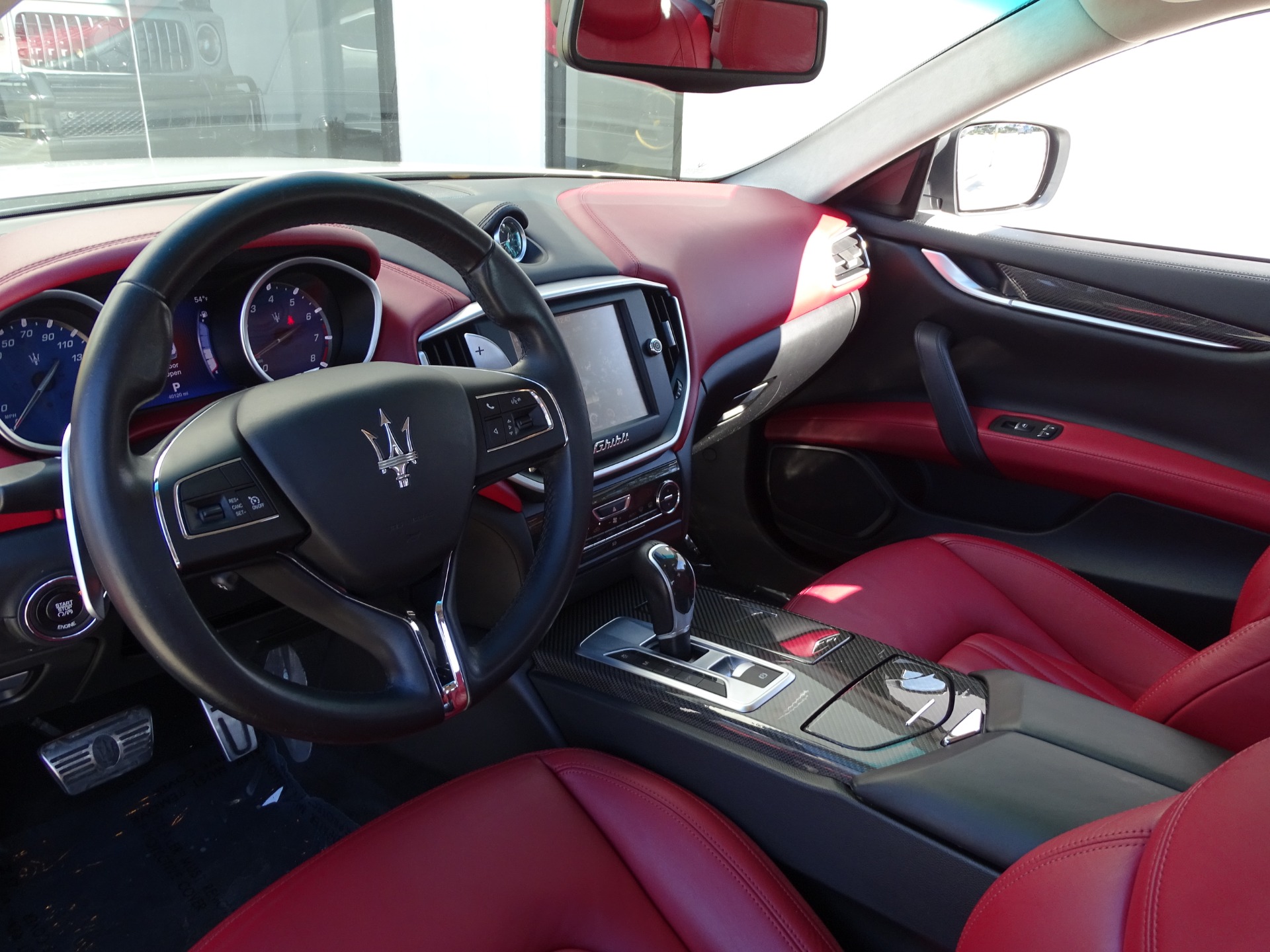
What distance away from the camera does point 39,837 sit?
1576mm

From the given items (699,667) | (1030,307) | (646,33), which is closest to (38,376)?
(699,667)

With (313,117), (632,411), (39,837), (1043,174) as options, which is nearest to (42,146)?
(632,411)

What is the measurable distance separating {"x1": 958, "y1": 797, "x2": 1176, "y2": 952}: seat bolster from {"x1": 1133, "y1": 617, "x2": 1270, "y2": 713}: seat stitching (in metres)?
0.48

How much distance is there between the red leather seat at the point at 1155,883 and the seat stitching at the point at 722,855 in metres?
0.29

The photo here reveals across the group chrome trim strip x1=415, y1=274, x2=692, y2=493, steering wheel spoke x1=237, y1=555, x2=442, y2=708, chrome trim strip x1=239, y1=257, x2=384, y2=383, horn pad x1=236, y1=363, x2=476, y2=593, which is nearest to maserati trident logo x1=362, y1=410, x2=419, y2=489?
horn pad x1=236, y1=363, x2=476, y2=593

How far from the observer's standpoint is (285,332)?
3.85 feet

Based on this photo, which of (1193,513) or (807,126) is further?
(807,126)

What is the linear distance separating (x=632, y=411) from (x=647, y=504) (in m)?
0.15

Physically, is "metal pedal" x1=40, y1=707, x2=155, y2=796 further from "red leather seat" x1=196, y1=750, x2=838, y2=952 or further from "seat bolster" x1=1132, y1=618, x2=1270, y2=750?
"seat bolster" x1=1132, y1=618, x2=1270, y2=750

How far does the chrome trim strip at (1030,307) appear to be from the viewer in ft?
6.14

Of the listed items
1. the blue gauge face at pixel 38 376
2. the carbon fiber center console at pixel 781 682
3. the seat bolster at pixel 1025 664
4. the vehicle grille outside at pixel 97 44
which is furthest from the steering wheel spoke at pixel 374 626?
the vehicle grille outside at pixel 97 44

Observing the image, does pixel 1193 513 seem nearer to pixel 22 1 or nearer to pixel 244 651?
pixel 244 651

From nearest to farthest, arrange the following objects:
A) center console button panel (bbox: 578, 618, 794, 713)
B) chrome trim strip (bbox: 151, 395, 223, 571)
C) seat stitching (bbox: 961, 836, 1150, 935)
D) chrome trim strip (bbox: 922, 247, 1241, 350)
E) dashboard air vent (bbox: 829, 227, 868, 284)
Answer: seat stitching (bbox: 961, 836, 1150, 935), chrome trim strip (bbox: 151, 395, 223, 571), center console button panel (bbox: 578, 618, 794, 713), chrome trim strip (bbox: 922, 247, 1241, 350), dashboard air vent (bbox: 829, 227, 868, 284)

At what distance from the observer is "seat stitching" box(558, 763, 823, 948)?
0.97 m
